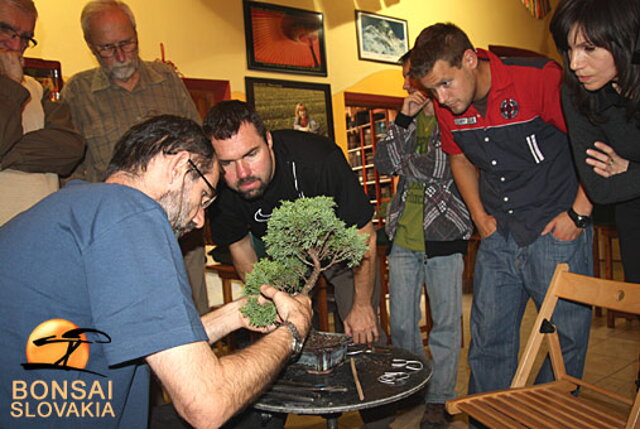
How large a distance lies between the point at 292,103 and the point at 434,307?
3.14m

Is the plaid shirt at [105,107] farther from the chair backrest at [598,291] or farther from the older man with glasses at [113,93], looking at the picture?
the chair backrest at [598,291]

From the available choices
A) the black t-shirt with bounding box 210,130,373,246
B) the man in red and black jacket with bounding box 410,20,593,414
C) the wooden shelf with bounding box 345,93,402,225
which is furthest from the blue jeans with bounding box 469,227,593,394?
the wooden shelf with bounding box 345,93,402,225

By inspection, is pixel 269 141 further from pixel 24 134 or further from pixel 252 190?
pixel 24 134

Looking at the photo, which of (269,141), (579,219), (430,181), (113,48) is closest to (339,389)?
(269,141)

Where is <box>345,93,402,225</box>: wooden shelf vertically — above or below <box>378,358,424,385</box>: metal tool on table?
above

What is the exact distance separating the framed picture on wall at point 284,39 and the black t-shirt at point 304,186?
3.01m

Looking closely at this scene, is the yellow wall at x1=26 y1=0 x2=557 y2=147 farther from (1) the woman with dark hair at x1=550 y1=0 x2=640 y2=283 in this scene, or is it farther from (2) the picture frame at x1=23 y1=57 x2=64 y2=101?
(1) the woman with dark hair at x1=550 y1=0 x2=640 y2=283

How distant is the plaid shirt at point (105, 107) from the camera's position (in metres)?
→ 2.49

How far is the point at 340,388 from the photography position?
144cm

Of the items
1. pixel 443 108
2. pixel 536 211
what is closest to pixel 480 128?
pixel 443 108

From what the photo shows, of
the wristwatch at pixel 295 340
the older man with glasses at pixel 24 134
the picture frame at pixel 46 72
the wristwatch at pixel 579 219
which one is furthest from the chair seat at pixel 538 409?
the picture frame at pixel 46 72

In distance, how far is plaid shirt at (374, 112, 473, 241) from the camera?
273cm

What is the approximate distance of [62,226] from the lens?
102 cm

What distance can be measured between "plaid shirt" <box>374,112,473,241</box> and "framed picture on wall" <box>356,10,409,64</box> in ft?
11.0
